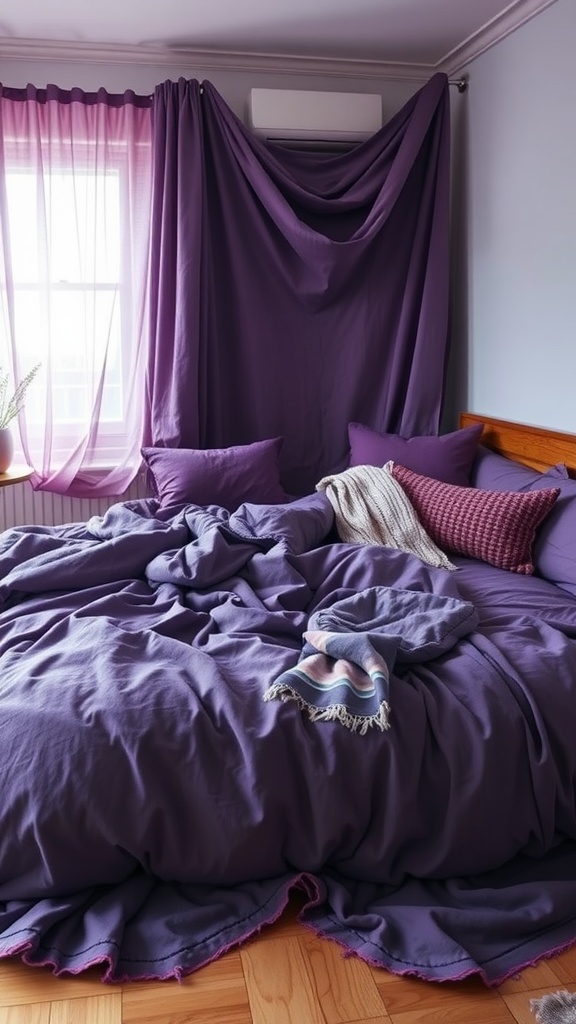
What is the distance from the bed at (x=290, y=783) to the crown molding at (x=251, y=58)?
2.27 meters

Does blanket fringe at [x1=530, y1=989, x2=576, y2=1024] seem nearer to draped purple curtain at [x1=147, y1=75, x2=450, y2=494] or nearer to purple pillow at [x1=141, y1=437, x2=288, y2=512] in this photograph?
purple pillow at [x1=141, y1=437, x2=288, y2=512]

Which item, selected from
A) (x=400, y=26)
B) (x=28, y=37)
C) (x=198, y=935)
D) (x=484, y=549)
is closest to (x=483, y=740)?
(x=198, y=935)

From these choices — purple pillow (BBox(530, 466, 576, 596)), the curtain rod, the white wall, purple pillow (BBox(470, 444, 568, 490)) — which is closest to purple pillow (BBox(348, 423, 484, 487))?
purple pillow (BBox(470, 444, 568, 490))

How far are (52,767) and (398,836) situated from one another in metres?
0.67

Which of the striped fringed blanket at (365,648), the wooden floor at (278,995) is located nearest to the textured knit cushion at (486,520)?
the striped fringed blanket at (365,648)

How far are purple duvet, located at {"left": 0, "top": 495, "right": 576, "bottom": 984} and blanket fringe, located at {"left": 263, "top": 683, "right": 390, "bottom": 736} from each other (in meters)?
0.01

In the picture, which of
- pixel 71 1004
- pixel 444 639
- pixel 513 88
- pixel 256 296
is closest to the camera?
pixel 71 1004

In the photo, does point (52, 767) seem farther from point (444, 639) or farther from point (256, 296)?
point (256, 296)

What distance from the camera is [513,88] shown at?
3.14 meters

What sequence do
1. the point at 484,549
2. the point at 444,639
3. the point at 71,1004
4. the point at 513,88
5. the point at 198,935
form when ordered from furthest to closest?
the point at 513,88, the point at 484,549, the point at 444,639, the point at 198,935, the point at 71,1004

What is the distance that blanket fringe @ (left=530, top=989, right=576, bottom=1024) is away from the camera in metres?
1.44

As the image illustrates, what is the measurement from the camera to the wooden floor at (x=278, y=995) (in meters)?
1.46

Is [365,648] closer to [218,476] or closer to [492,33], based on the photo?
[218,476]

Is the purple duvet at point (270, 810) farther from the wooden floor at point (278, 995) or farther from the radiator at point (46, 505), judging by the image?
the radiator at point (46, 505)
